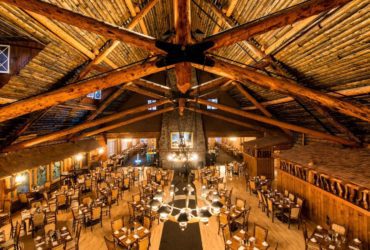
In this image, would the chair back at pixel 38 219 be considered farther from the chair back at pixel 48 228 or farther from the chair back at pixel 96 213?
the chair back at pixel 96 213

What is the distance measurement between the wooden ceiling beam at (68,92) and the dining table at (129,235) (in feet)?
14.0

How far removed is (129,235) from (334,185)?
6957 millimetres

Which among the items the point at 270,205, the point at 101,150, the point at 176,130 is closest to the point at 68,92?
the point at 270,205

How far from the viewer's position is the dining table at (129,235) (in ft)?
19.2

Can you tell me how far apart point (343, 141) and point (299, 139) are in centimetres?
486

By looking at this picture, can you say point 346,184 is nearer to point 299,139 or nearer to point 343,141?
point 343,141

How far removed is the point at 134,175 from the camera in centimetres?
1334

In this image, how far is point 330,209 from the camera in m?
7.45

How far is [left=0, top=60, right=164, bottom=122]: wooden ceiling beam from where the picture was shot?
11.7 ft

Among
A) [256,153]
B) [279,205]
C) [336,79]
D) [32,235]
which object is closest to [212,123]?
[256,153]

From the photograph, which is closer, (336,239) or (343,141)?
(336,239)

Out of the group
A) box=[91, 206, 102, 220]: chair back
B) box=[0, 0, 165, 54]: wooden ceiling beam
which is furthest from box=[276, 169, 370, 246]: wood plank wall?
box=[91, 206, 102, 220]: chair back

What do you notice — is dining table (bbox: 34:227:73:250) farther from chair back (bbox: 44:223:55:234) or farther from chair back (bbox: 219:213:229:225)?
chair back (bbox: 219:213:229:225)

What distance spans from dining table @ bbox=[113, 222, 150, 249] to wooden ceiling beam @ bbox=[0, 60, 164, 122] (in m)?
4.26
